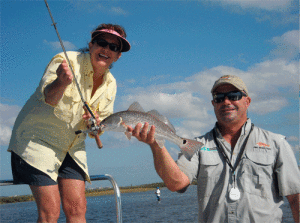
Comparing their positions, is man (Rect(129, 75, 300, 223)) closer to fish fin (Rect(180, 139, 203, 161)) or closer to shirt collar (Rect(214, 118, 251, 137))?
shirt collar (Rect(214, 118, 251, 137))

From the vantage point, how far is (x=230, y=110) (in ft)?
11.8

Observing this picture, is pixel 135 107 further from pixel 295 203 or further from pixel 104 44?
pixel 295 203

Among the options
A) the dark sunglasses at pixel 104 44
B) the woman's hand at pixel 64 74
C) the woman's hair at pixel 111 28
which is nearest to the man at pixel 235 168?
the woman's hand at pixel 64 74

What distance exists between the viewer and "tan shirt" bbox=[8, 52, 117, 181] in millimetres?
3672

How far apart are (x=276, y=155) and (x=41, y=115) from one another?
2.86 metres

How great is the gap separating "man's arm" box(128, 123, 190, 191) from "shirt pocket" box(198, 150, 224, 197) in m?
0.27

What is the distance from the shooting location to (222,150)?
3.50 m

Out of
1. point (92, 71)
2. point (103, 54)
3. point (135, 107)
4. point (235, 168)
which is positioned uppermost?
point (103, 54)

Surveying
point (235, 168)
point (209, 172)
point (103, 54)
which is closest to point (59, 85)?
point (103, 54)

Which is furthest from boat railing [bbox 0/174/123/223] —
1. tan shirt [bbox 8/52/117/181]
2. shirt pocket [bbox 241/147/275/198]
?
shirt pocket [bbox 241/147/275/198]

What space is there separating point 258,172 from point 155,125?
1.26m

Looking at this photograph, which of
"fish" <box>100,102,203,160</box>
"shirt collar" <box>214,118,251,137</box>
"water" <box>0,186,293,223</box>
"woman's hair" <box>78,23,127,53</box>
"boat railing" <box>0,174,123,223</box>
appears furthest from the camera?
"water" <box>0,186,293,223</box>

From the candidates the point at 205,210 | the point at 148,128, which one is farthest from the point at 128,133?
the point at 205,210

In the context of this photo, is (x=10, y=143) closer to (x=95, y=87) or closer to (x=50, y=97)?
(x=50, y=97)
